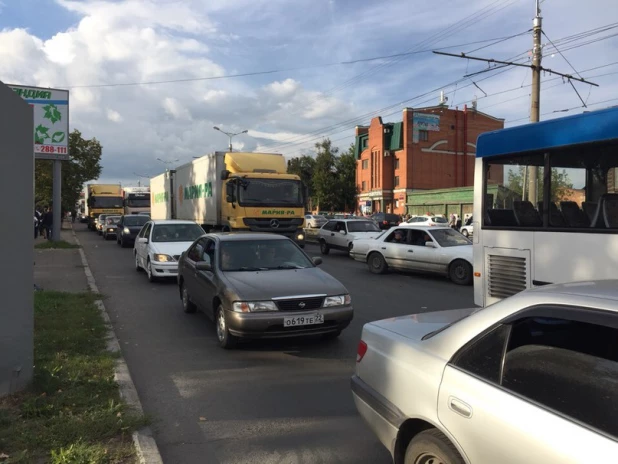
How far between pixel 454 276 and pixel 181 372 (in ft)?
28.9

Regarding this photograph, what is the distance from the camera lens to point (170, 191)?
28.0 metres

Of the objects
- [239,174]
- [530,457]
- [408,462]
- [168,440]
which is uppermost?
[239,174]

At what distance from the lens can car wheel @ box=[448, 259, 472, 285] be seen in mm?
12680

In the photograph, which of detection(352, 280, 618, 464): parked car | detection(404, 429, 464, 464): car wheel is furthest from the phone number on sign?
detection(404, 429, 464, 464): car wheel

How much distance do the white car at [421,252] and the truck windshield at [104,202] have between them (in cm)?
3249

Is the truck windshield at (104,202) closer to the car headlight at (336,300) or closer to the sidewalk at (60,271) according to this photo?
the sidewalk at (60,271)

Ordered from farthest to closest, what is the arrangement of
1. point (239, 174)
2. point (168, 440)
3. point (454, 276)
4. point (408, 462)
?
1. point (239, 174)
2. point (454, 276)
3. point (168, 440)
4. point (408, 462)

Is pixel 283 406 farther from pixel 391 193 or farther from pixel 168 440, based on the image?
pixel 391 193

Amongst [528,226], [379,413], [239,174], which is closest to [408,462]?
[379,413]

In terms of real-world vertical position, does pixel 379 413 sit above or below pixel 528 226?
below

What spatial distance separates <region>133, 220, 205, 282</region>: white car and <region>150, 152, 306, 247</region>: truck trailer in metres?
2.86

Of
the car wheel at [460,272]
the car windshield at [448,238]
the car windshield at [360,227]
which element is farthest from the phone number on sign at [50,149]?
the car wheel at [460,272]

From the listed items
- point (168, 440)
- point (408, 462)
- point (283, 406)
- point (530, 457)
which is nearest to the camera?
point (530, 457)

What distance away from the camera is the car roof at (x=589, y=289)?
7.59ft
